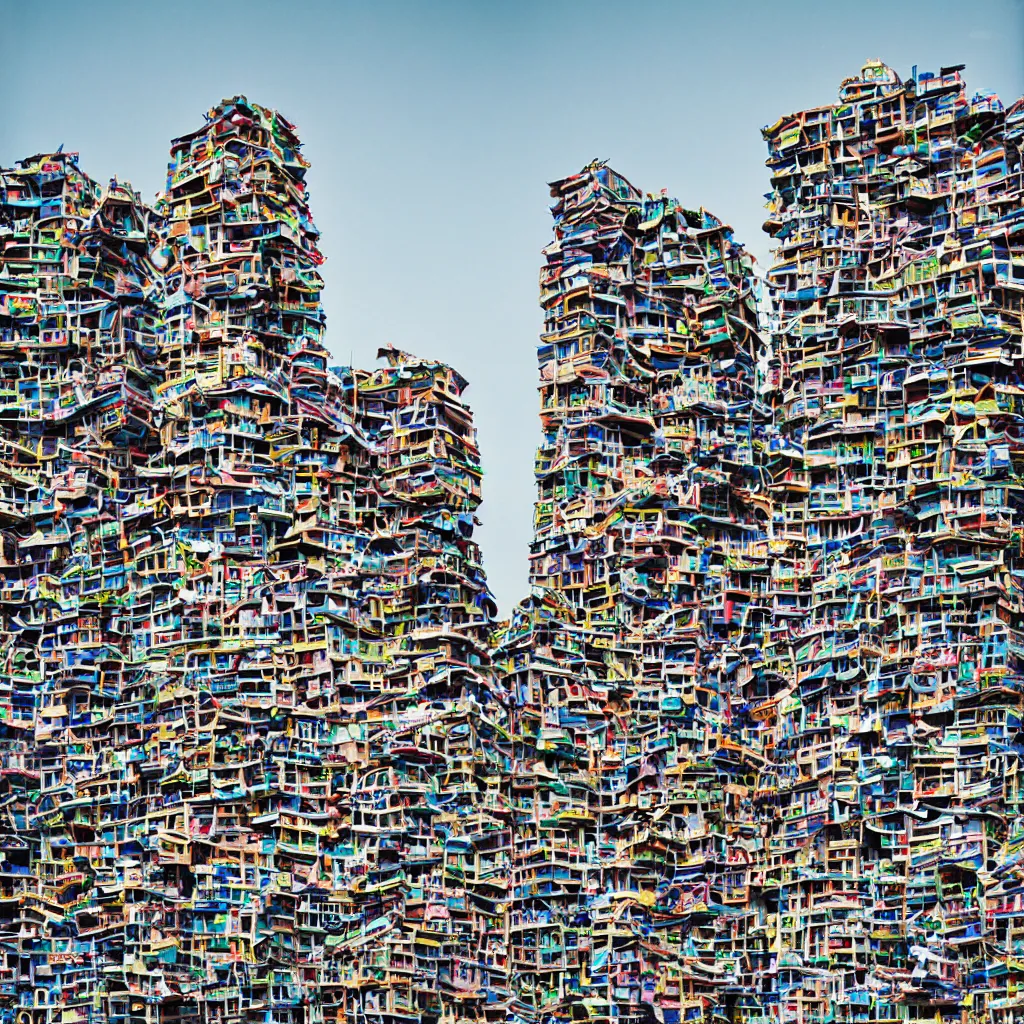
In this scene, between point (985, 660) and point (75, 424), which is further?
point (75, 424)

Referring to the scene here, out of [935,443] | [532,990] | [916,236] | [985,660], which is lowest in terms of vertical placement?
[532,990]

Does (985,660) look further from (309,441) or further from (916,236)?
(309,441)

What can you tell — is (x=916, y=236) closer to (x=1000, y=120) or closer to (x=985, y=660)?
(x=1000, y=120)

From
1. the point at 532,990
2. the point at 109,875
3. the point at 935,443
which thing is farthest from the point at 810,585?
the point at 109,875

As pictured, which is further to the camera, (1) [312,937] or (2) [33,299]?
(2) [33,299]

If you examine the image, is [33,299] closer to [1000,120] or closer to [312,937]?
[312,937]

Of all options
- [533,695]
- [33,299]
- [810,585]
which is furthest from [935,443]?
[33,299]

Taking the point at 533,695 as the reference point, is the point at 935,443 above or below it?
above

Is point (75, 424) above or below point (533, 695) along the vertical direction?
above
